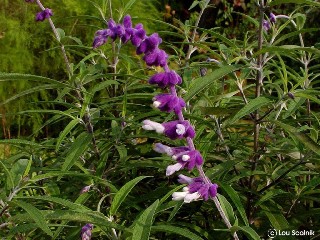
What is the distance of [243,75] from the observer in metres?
2.53

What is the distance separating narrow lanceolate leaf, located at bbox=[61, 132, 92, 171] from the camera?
234 centimetres

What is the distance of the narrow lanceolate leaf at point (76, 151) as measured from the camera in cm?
234

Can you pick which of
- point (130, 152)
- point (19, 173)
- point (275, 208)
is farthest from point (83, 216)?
point (130, 152)

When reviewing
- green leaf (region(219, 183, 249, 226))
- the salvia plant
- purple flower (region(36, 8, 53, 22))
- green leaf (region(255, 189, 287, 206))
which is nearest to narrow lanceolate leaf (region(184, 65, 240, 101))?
the salvia plant

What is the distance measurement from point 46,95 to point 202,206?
511 cm

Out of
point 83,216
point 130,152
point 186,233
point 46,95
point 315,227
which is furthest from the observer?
point 46,95

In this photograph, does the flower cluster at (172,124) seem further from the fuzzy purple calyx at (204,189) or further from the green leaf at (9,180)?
the green leaf at (9,180)

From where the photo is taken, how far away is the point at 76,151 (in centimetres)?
241

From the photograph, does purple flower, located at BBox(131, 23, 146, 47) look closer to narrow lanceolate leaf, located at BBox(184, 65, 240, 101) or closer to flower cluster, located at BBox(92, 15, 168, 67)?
flower cluster, located at BBox(92, 15, 168, 67)

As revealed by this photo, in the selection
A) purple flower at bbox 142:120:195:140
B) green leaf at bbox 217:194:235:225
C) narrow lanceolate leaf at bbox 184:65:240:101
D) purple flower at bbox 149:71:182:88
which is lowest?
green leaf at bbox 217:194:235:225

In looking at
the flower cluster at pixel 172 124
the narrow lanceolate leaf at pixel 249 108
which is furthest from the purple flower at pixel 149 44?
the narrow lanceolate leaf at pixel 249 108

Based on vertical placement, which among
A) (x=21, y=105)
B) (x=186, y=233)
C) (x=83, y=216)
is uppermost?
(x=83, y=216)

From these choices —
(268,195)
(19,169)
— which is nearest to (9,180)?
(19,169)

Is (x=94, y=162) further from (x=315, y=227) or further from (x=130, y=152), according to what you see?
(x=315, y=227)
